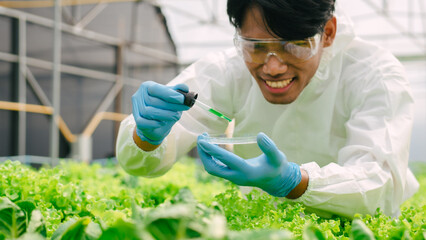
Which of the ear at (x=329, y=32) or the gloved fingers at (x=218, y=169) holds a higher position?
the ear at (x=329, y=32)

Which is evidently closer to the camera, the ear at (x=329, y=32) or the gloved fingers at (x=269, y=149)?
the gloved fingers at (x=269, y=149)

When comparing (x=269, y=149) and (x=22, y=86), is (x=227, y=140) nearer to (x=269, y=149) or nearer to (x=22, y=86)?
(x=269, y=149)

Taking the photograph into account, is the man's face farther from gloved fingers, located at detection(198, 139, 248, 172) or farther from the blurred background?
the blurred background

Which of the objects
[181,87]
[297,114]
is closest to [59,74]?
[297,114]

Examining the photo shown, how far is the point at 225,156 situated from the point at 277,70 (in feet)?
1.72

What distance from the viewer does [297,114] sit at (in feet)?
6.88

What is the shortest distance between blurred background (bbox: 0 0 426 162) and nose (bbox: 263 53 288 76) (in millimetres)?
3731

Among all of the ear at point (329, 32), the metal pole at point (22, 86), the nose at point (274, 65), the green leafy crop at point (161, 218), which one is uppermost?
the ear at point (329, 32)

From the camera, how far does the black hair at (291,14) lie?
1646 mm

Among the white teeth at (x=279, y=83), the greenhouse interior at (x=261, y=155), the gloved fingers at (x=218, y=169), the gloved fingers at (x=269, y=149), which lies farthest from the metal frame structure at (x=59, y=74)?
the gloved fingers at (x=269, y=149)

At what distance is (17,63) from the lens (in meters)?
7.25

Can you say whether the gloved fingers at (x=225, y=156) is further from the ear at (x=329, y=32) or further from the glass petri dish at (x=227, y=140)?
the ear at (x=329, y=32)

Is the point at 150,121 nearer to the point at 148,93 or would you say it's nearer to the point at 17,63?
the point at 148,93

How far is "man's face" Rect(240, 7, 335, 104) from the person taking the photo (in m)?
1.75
